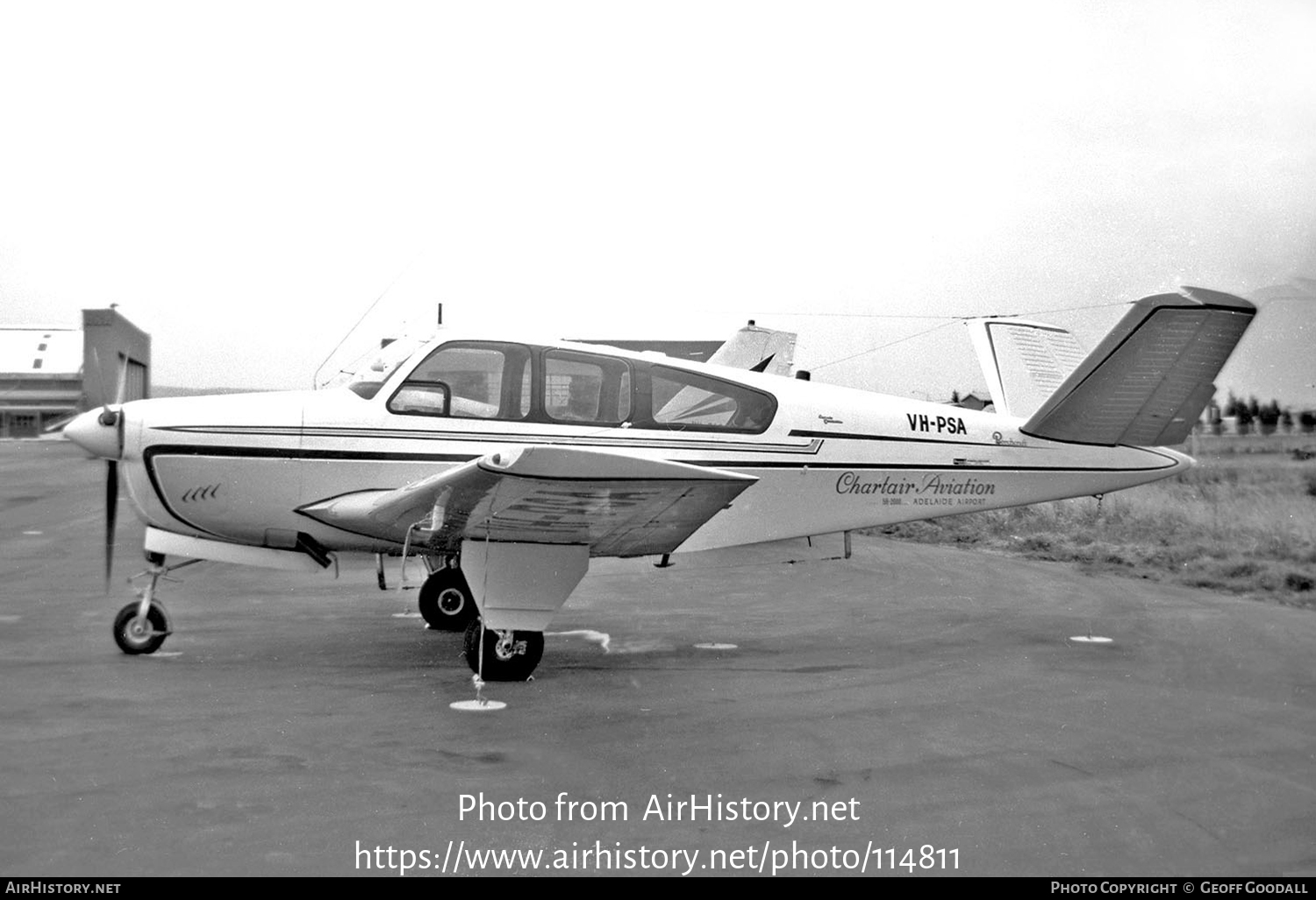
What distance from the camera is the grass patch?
1102 centimetres

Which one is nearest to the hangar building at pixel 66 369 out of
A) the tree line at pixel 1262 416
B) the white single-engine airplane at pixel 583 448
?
the white single-engine airplane at pixel 583 448

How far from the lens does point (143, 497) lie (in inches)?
263

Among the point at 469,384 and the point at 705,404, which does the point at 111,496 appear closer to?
the point at 469,384

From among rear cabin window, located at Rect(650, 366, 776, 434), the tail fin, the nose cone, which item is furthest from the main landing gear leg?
the tail fin

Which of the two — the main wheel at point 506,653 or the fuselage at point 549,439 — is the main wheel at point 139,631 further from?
the main wheel at point 506,653

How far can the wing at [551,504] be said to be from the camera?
500cm

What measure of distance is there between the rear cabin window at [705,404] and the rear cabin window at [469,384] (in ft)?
2.94

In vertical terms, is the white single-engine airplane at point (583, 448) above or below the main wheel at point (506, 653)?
above

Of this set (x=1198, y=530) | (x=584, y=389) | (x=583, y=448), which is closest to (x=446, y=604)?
(x=584, y=389)

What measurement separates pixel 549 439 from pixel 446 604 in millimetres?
1991

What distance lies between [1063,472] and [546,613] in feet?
13.6

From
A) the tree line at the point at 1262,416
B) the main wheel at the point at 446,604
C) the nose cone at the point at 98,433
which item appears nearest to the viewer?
the nose cone at the point at 98,433

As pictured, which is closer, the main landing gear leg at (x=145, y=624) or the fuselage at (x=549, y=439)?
the fuselage at (x=549, y=439)

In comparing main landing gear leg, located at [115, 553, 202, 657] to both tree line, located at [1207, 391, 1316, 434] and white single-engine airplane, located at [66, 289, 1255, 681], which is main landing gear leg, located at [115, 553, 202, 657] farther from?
tree line, located at [1207, 391, 1316, 434]
